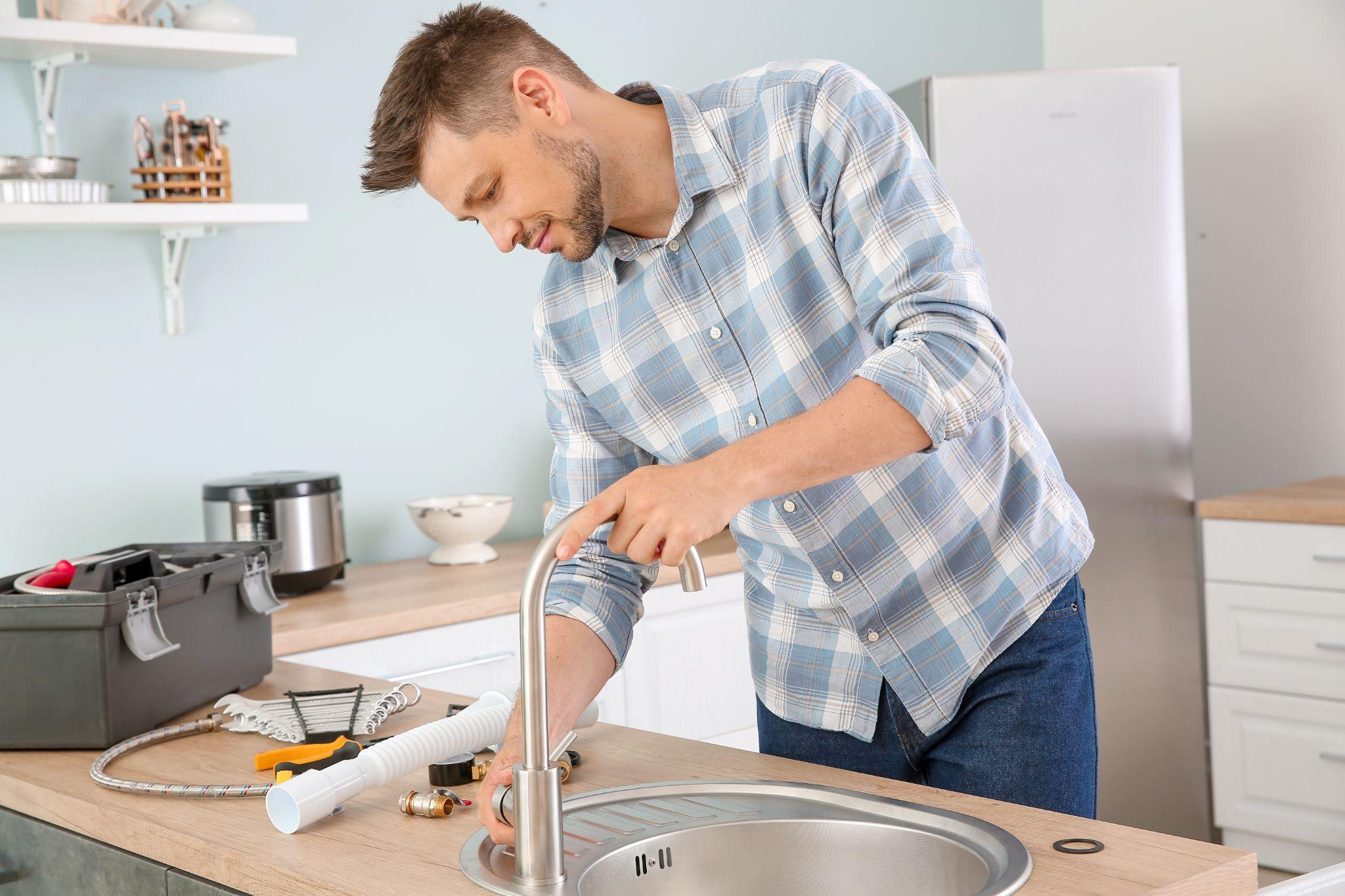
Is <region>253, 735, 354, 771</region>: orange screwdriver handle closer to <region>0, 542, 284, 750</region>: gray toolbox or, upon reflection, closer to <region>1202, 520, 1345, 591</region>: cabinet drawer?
<region>0, 542, 284, 750</region>: gray toolbox

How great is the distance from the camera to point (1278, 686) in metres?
2.86

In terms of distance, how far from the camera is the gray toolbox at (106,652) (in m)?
1.38

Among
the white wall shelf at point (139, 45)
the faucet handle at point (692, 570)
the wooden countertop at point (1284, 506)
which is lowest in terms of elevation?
the wooden countertop at point (1284, 506)

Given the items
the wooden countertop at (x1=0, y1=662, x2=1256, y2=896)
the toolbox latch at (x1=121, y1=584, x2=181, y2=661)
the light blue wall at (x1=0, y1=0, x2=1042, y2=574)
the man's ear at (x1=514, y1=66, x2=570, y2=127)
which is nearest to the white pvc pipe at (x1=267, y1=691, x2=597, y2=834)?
the wooden countertop at (x1=0, y1=662, x2=1256, y2=896)

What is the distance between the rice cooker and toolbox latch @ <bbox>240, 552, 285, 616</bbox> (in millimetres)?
670

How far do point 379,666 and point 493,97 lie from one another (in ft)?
4.17

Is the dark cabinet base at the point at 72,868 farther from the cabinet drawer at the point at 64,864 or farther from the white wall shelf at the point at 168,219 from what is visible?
the white wall shelf at the point at 168,219

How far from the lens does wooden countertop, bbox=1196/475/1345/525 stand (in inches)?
109

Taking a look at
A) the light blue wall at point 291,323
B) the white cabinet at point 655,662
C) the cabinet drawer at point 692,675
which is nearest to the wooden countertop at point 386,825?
the white cabinet at point 655,662

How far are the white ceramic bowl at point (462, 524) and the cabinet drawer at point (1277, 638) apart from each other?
1.56 meters

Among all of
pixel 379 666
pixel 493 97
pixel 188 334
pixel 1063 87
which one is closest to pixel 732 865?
pixel 493 97

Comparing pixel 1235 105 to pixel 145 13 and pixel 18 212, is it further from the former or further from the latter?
pixel 18 212

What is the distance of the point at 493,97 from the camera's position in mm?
1201

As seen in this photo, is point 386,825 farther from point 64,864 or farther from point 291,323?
point 291,323
